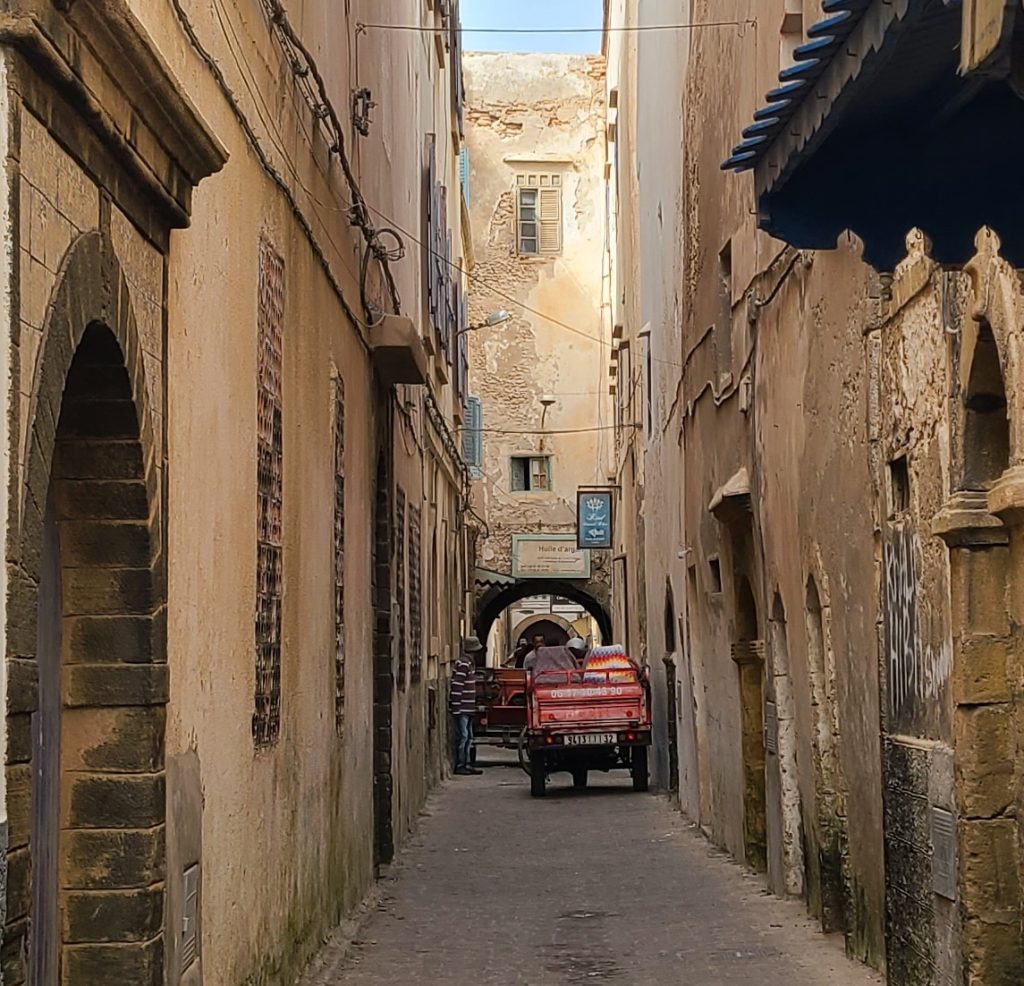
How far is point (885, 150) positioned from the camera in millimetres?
5180

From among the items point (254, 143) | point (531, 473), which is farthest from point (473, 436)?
point (254, 143)

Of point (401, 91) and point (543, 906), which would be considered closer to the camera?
point (543, 906)

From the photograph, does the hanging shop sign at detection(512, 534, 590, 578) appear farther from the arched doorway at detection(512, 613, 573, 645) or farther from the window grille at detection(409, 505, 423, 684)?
the arched doorway at detection(512, 613, 573, 645)

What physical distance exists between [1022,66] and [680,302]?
1592 centimetres

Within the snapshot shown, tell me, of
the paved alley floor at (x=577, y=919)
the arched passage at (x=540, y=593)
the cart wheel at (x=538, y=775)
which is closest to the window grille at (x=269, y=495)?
the paved alley floor at (x=577, y=919)

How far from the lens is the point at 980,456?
23.4 feet

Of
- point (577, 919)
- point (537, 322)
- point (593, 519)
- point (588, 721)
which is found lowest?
point (577, 919)

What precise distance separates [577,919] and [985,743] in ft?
17.4

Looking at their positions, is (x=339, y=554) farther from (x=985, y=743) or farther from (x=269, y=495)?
→ (x=985, y=743)

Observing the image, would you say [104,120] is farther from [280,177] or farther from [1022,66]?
[280,177]

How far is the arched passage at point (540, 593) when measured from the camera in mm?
38875

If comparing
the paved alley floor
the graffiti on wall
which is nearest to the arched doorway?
the paved alley floor

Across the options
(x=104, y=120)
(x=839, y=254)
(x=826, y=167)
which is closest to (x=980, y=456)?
(x=826, y=167)

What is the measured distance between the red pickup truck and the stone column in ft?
50.3
